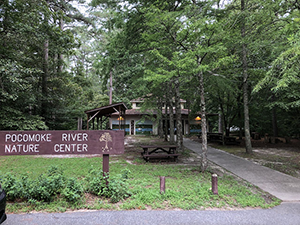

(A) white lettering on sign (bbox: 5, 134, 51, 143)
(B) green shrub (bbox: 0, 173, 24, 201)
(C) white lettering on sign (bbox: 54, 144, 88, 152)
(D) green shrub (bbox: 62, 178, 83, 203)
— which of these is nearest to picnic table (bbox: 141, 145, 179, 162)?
(C) white lettering on sign (bbox: 54, 144, 88, 152)

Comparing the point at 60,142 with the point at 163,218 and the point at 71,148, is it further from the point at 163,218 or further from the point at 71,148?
the point at 163,218

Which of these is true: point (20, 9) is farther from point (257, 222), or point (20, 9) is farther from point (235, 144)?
point (235, 144)

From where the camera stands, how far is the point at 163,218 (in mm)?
3656

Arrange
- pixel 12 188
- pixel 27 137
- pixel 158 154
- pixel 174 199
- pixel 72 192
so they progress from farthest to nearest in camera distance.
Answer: pixel 158 154, pixel 27 137, pixel 174 199, pixel 12 188, pixel 72 192

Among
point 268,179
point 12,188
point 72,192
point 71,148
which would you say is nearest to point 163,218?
point 72,192

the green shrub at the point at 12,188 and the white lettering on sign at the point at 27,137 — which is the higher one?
the white lettering on sign at the point at 27,137

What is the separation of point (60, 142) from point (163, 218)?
3.16 m

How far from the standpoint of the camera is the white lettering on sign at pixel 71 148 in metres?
4.69

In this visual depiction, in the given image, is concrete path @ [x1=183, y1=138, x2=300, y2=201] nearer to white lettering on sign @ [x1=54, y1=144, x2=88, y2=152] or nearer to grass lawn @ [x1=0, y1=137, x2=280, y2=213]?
grass lawn @ [x1=0, y1=137, x2=280, y2=213]

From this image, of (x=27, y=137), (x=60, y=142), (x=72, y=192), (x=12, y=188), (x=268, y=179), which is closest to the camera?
(x=72, y=192)

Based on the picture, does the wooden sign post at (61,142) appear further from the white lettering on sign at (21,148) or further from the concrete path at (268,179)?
the concrete path at (268,179)

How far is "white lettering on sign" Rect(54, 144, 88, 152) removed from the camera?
15.4 ft

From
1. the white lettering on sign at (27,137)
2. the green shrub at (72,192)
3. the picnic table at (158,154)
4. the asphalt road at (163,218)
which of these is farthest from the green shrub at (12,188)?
the picnic table at (158,154)

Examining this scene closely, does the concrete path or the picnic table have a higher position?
the picnic table
